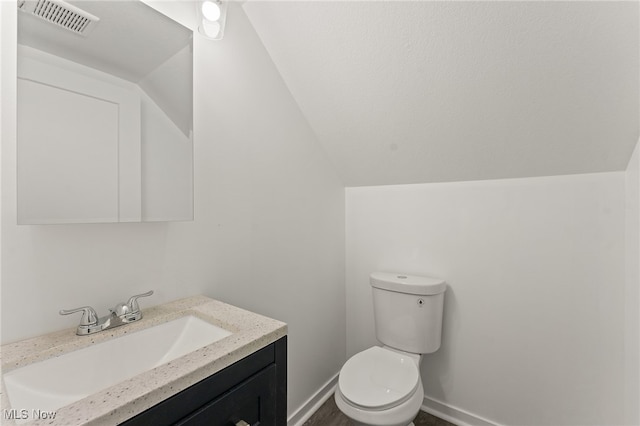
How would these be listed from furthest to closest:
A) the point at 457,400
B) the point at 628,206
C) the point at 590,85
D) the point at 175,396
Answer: the point at 457,400, the point at 628,206, the point at 590,85, the point at 175,396

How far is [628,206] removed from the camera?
123cm

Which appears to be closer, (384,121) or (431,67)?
(431,67)

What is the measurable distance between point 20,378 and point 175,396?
0.40 metres

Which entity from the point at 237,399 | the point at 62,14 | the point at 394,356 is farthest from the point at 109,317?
the point at 394,356

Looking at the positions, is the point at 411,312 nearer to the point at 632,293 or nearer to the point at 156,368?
the point at 632,293

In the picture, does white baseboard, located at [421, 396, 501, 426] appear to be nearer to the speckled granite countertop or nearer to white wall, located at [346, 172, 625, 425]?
white wall, located at [346, 172, 625, 425]

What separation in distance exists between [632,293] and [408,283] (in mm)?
892

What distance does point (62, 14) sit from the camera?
84 centimetres

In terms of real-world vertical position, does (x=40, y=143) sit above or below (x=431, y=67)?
below

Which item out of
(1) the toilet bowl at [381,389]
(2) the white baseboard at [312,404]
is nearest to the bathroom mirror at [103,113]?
(1) the toilet bowl at [381,389]

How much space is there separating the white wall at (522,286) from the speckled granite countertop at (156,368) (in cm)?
120

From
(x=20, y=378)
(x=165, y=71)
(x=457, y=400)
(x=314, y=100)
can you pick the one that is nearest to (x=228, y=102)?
(x=165, y=71)

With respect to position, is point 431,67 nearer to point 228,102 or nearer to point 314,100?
point 314,100

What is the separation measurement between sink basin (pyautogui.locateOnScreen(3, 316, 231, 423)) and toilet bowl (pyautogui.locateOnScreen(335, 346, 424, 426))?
0.72 metres
